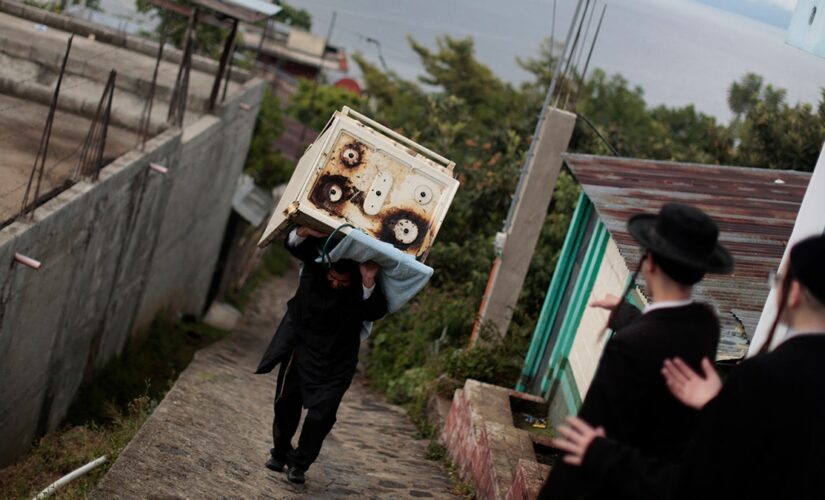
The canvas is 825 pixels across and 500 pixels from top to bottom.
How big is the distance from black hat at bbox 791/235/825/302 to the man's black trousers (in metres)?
3.73

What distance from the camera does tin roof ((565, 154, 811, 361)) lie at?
6.43m

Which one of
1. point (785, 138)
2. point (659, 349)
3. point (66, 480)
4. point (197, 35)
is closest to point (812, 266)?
point (659, 349)

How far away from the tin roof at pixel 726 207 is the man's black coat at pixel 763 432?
99.1 inches

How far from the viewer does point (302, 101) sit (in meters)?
33.7

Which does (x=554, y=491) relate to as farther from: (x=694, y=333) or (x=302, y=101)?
(x=302, y=101)

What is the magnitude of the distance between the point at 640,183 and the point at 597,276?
87 centimetres

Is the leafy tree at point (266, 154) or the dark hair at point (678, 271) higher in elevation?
the dark hair at point (678, 271)

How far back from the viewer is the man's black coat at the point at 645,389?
11.6 feet

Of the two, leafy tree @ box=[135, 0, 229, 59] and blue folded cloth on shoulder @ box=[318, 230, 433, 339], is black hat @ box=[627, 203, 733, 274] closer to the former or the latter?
blue folded cloth on shoulder @ box=[318, 230, 433, 339]

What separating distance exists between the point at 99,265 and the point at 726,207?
5.93 metres

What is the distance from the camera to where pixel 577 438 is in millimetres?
3500

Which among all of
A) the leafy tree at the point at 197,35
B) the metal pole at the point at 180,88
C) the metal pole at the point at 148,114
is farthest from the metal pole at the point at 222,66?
the leafy tree at the point at 197,35

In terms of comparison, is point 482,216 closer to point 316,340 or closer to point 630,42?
point 316,340

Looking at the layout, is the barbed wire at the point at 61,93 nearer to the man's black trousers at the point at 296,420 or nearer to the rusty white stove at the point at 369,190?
the man's black trousers at the point at 296,420
